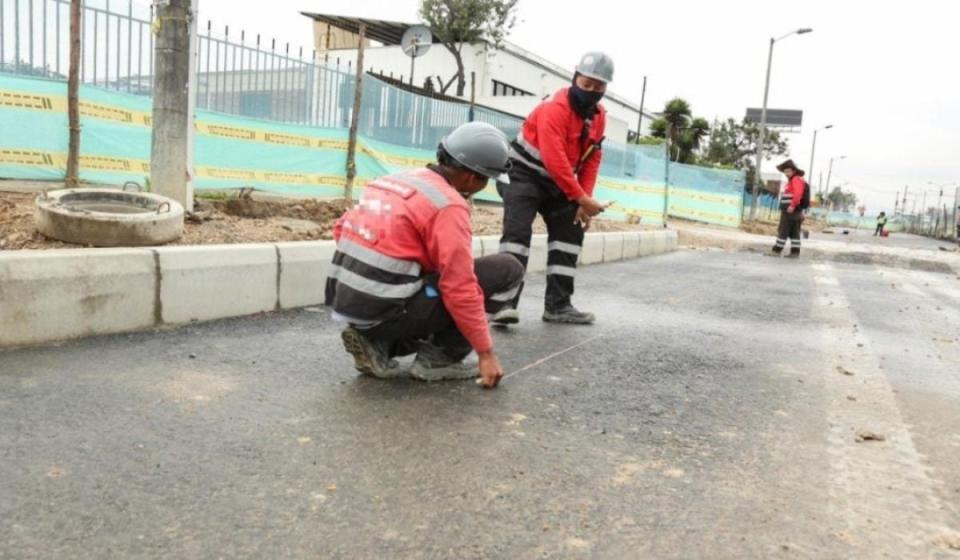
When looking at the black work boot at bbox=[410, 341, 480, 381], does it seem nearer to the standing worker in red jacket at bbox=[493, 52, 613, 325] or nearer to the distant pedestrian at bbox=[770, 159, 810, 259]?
the standing worker in red jacket at bbox=[493, 52, 613, 325]

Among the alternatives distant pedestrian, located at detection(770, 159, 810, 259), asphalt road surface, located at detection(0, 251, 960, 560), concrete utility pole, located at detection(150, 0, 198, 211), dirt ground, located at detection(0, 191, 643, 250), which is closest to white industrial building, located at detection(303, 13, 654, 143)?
distant pedestrian, located at detection(770, 159, 810, 259)

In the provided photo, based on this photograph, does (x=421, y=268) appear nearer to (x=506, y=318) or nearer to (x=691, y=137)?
(x=506, y=318)

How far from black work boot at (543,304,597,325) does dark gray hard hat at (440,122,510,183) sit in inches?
79.4

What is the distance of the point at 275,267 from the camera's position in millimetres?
4914

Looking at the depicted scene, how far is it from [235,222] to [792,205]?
11.2 metres

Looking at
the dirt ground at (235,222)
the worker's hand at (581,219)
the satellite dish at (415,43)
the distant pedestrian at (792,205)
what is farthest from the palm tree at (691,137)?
the worker's hand at (581,219)

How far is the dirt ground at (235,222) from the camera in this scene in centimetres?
457

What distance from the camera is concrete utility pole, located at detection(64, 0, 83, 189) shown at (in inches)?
219

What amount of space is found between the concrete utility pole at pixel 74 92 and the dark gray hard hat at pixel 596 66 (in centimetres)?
392

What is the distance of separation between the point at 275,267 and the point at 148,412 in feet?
7.37

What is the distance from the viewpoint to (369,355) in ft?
11.0

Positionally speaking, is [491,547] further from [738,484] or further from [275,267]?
[275,267]

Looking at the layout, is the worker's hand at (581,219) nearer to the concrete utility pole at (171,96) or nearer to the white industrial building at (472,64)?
the concrete utility pole at (171,96)

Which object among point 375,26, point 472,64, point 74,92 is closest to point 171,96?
point 74,92
